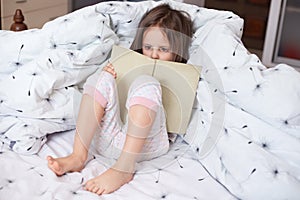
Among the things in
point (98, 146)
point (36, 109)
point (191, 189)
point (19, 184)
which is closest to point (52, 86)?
point (36, 109)

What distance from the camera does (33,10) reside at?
2561mm

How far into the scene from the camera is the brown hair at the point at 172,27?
134cm

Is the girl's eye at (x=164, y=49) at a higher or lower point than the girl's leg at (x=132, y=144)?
higher

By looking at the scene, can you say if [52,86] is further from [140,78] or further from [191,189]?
[191,189]

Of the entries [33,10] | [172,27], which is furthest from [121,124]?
[33,10]

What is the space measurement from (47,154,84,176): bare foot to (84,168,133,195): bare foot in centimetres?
7

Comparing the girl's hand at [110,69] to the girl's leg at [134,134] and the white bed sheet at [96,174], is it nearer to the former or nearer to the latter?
the girl's leg at [134,134]

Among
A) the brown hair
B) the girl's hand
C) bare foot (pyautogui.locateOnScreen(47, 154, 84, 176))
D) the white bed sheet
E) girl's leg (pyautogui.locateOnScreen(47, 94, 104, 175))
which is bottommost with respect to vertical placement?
the white bed sheet

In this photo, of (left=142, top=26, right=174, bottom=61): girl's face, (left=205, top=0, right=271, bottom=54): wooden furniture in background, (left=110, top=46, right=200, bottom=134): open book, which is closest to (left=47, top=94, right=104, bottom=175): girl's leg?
(left=110, top=46, right=200, bottom=134): open book

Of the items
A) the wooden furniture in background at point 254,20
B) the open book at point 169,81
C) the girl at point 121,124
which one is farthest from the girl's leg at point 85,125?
the wooden furniture in background at point 254,20

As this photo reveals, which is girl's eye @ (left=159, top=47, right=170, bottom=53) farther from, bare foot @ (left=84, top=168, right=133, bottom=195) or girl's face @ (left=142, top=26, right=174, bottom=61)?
bare foot @ (left=84, top=168, right=133, bottom=195)

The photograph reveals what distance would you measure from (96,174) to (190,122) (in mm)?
344

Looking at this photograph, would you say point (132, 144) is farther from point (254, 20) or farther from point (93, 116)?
point (254, 20)

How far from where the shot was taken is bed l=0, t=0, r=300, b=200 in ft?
3.46
